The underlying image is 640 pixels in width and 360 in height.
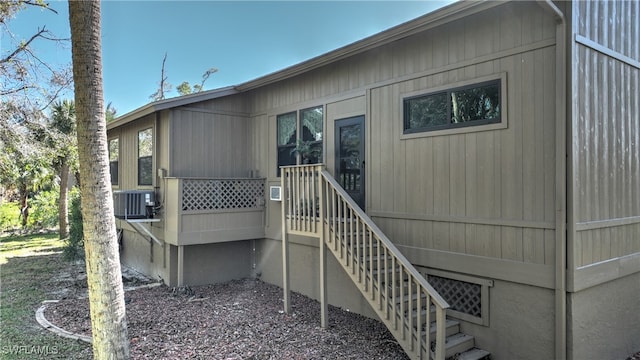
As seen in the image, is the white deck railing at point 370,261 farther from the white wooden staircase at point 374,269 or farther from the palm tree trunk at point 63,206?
the palm tree trunk at point 63,206

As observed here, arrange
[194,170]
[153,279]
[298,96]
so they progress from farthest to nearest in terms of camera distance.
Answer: [153,279] → [194,170] → [298,96]

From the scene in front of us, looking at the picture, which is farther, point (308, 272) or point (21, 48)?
point (21, 48)

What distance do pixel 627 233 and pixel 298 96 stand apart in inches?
217

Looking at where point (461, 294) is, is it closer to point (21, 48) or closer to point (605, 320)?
point (605, 320)

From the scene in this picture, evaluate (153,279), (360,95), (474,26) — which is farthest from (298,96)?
(153,279)

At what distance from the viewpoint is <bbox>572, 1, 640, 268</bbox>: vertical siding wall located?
4160 mm

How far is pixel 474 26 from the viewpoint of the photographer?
485 cm

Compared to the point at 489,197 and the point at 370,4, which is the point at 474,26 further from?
the point at 370,4

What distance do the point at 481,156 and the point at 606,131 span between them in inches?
56.9

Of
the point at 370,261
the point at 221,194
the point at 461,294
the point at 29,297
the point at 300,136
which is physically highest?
the point at 300,136

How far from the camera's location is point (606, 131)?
15.1ft

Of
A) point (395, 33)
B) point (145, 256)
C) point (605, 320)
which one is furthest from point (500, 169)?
point (145, 256)

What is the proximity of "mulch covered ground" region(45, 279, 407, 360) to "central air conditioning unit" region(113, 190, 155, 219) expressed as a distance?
5.02 ft

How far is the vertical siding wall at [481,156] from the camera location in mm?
4234
